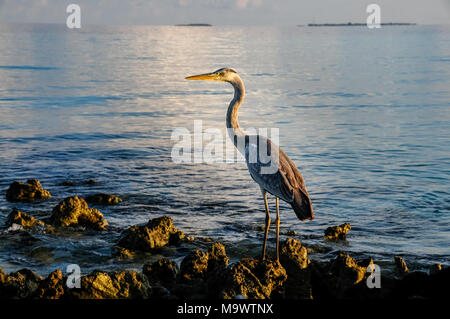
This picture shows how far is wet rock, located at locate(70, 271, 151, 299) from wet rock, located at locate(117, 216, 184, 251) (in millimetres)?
2113

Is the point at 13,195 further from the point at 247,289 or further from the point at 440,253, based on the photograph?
the point at 440,253

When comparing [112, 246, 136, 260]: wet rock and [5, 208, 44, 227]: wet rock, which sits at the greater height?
[5, 208, 44, 227]: wet rock

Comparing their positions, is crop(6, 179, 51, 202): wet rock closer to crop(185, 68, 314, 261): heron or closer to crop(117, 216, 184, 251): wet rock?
crop(117, 216, 184, 251): wet rock

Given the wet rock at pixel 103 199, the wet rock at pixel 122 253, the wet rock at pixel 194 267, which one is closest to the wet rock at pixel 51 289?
the wet rock at pixel 194 267

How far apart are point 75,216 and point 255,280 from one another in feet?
15.6

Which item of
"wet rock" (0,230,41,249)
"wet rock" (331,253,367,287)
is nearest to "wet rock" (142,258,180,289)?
"wet rock" (331,253,367,287)

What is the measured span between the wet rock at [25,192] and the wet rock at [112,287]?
6.28 metres

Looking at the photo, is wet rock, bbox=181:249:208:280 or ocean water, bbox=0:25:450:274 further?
ocean water, bbox=0:25:450:274

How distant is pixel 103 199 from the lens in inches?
478

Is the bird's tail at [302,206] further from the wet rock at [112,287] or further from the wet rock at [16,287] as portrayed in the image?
the wet rock at [16,287]

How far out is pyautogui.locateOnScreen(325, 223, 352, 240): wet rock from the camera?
32.9 feet

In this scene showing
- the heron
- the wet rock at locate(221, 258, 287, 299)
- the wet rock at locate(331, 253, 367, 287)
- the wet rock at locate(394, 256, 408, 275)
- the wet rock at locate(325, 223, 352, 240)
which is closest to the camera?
the wet rock at locate(221, 258, 287, 299)

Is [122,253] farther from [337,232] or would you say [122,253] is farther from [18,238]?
[337,232]

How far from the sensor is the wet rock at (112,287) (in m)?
6.34
